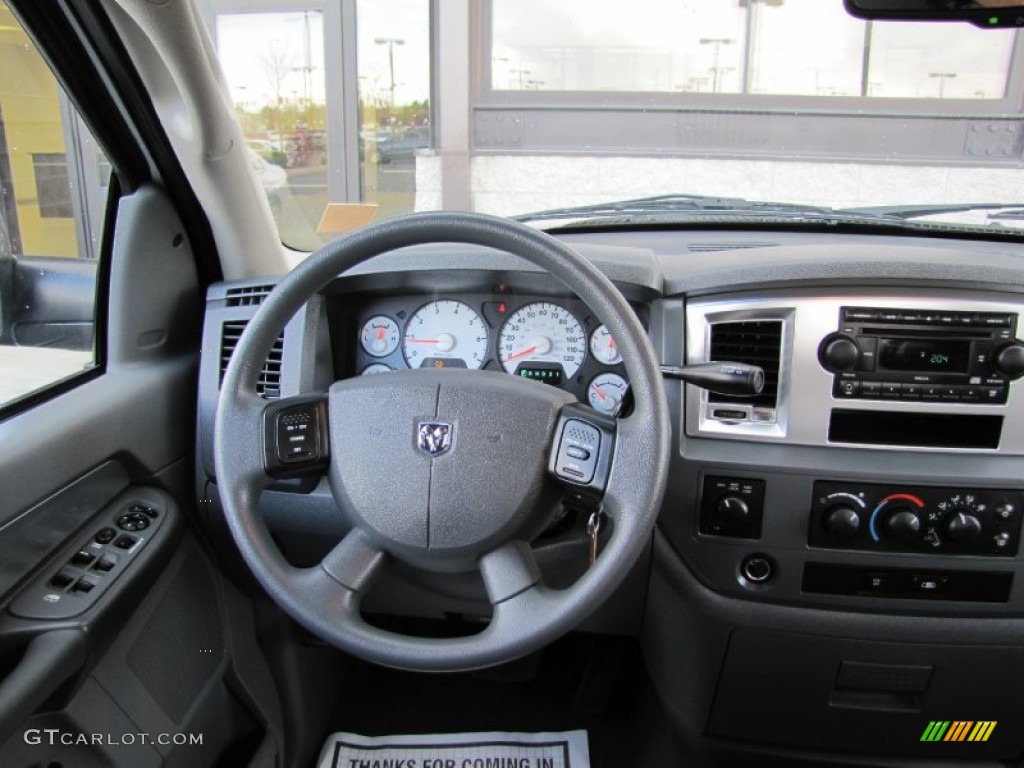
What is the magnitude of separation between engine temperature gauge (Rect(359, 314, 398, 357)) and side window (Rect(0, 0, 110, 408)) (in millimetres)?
574

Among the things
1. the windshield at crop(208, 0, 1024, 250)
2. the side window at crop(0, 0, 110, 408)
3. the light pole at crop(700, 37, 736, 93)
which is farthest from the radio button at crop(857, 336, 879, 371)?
the light pole at crop(700, 37, 736, 93)

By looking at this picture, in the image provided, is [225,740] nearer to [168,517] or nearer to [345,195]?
[168,517]

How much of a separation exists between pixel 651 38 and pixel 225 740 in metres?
6.11

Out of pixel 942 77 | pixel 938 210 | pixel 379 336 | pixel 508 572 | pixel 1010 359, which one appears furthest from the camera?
pixel 942 77

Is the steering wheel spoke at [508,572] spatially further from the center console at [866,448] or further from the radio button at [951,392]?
the radio button at [951,392]

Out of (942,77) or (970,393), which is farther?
(942,77)

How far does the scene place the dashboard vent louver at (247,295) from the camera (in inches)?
66.6

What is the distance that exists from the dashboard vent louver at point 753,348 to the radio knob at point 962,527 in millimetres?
390

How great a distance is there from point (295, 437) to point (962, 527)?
1200 millimetres

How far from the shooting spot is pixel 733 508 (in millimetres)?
1528

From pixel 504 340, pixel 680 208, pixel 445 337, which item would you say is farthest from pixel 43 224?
pixel 680 208

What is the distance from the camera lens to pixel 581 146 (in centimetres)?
656

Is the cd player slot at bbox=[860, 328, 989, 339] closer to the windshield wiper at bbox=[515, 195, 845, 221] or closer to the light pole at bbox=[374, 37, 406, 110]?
the windshield wiper at bbox=[515, 195, 845, 221]

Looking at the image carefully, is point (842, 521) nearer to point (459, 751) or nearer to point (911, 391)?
point (911, 391)
